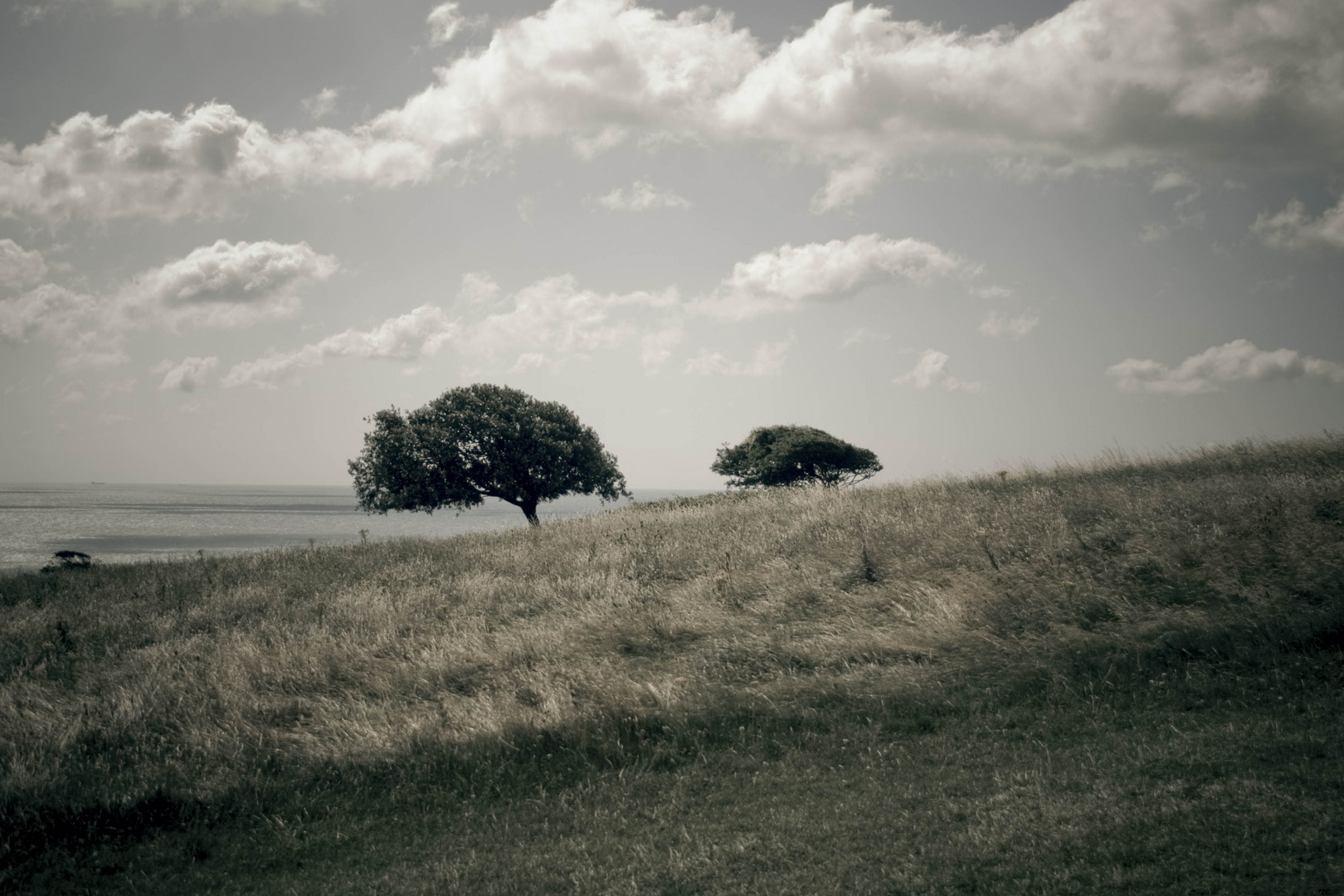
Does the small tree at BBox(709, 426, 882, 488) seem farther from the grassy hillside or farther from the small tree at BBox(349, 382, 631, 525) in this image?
the grassy hillside

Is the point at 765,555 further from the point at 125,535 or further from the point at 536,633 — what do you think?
the point at 125,535

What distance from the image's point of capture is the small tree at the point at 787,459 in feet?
145

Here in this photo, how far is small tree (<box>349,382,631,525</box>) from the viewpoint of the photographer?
3550cm

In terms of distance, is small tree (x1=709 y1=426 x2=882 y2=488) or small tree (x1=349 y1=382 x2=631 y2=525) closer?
small tree (x1=349 y1=382 x2=631 y2=525)

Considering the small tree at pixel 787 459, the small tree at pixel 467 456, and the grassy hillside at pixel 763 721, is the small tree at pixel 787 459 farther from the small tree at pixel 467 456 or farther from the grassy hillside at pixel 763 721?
the grassy hillside at pixel 763 721

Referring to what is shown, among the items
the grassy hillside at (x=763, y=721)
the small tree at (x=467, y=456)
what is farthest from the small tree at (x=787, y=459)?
the grassy hillside at (x=763, y=721)

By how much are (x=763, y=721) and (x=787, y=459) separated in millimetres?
36715

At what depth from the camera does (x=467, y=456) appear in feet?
119

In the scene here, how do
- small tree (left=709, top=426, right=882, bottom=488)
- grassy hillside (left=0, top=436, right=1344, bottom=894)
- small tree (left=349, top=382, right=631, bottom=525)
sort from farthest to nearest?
small tree (left=709, top=426, right=882, bottom=488) < small tree (left=349, top=382, right=631, bottom=525) < grassy hillside (left=0, top=436, right=1344, bottom=894)

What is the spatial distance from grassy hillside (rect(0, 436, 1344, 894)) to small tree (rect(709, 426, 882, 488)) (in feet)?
94.6

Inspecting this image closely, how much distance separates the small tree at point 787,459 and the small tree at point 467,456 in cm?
1187

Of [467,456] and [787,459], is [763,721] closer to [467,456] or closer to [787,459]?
[467,456]

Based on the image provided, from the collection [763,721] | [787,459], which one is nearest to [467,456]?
[787,459]

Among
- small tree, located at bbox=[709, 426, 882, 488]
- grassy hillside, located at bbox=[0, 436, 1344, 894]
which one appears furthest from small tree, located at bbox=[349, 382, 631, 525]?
grassy hillside, located at bbox=[0, 436, 1344, 894]
